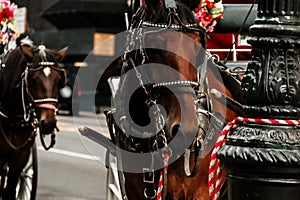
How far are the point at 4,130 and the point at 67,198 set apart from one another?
2.94 m

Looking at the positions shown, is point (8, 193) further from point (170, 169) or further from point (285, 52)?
Answer: point (285, 52)

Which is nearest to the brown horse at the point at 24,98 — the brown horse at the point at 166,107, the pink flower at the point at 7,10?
the pink flower at the point at 7,10

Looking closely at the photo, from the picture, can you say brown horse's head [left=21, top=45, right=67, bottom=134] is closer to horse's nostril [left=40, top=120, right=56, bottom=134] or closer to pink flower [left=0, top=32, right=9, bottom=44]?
horse's nostril [left=40, top=120, right=56, bottom=134]

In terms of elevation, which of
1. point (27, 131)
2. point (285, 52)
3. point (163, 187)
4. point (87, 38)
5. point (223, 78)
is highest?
point (285, 52)

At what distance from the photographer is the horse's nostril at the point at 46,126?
9.29 meters

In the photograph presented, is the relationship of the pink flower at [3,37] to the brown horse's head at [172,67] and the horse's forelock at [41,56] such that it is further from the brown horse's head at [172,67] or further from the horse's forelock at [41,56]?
the brown horse's head at [172,67]

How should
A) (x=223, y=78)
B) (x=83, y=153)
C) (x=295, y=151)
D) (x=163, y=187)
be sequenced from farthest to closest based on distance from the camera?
(x=83, y=153)
(x=223, y=78)
(x=163, y=187)
(x=295, y=151)

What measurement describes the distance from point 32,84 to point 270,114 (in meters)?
5.89

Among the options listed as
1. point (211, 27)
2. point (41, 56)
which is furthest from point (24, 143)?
point (211, 27)

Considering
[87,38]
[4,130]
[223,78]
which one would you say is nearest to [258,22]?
[223,78]

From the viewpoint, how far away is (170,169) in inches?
232

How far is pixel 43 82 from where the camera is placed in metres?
9.48

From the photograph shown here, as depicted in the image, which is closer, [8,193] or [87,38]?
[8,193]

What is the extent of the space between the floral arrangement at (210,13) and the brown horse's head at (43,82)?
220cm
